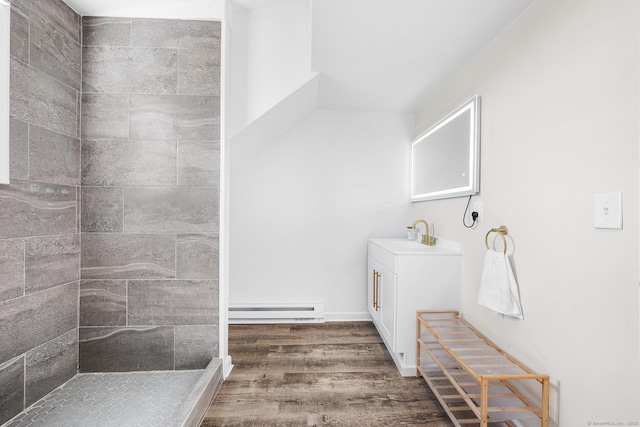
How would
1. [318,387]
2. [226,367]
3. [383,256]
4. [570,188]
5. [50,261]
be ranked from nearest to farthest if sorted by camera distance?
[570,188] < [50,261] < [318,387] < [226,367] < [383,256]

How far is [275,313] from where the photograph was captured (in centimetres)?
300

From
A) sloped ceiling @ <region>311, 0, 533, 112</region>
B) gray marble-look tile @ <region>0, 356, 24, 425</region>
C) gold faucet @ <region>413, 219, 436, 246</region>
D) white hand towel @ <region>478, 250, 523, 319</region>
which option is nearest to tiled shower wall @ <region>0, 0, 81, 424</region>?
gray marble-look tile @ <region>0, 356, 24, 425</region>

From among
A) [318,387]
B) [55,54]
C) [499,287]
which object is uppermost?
[55,54]

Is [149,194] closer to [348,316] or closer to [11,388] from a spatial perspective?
[11,388]

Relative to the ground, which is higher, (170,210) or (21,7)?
(21,7)

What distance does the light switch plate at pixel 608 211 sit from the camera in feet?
3.38

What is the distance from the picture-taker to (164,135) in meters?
1.98

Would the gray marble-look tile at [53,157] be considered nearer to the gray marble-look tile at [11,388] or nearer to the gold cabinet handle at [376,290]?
the gray marble-look tile at [11,388]

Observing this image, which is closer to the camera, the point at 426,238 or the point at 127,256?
the point at 127,256

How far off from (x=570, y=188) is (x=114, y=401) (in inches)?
97.6

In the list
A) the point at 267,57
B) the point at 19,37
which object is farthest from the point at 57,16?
the point at 267,57

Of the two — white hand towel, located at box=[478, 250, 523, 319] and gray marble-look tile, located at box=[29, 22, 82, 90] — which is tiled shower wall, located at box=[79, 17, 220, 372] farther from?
white hand towel, located at box=[478, 250, 523, 319]

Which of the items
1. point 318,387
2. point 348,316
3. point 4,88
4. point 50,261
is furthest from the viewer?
point 348,316

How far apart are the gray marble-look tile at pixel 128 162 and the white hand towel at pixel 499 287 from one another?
6.50ft
